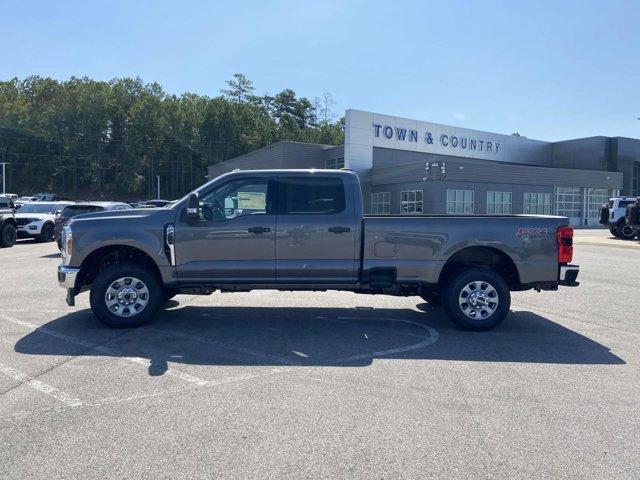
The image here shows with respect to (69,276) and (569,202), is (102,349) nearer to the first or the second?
(69,276)

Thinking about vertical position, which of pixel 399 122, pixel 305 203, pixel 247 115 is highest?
pixel 247 115

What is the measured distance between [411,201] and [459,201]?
3.82 m

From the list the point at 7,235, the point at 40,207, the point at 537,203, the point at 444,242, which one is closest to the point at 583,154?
the point at 537,203

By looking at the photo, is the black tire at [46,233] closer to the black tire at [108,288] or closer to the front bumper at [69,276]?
the front bumper at [69,276]

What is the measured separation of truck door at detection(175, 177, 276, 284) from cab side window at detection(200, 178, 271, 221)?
14 mm

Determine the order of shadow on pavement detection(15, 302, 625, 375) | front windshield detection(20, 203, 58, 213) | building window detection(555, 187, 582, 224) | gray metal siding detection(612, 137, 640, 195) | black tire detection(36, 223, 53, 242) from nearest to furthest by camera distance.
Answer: shadow on pavement detection(15, 302, 625, 375) < black tire detection(36, 223, 53, 242) < front windshield detection(20, 203, 58, 213) < building window detection(555, 187, 582, 224) < gray metal siding detection(612, 137, 640, 195)

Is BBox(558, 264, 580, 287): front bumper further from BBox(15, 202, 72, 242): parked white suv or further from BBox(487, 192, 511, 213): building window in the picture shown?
BBox(487, 192, 511, 213): building window

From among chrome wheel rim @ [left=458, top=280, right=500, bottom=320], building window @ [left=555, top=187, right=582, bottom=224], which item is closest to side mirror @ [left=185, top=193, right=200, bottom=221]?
chrome wheel rim @ [left=458, top=280, right=500, bottom=320]

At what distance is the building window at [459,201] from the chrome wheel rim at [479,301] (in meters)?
35.1

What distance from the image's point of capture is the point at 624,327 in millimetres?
7465

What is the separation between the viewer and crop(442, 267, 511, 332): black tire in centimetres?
700

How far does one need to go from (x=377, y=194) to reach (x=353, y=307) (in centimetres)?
3910

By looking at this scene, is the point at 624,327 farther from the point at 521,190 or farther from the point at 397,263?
the point at 521,190

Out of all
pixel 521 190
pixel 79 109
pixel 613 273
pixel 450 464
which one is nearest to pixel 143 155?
pixel 79 109
